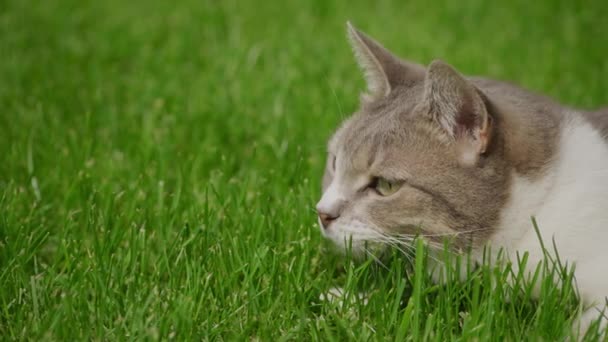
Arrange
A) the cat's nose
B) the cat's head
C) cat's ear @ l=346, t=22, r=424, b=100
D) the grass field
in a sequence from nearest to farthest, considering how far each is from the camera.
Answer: the grass field < the cat's head < the cat's nose < cat's ear @ l=346, t=22, r=424, b=100

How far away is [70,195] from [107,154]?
1.74 feet

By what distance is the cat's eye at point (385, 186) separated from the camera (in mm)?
2354

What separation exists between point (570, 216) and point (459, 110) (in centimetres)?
48

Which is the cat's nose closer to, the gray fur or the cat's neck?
the gray fur

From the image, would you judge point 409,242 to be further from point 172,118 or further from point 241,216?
point 172,118

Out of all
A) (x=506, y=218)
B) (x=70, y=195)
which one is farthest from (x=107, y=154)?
(x=506, y=218)

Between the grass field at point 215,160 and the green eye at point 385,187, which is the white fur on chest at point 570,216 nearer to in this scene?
the grass field at point 215,160

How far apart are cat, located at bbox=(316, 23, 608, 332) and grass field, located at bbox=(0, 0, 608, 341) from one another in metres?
0.14

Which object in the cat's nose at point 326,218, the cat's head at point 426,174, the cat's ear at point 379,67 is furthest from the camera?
the cat's ear at point 379,67

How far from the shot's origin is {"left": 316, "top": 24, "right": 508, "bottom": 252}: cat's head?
227cm

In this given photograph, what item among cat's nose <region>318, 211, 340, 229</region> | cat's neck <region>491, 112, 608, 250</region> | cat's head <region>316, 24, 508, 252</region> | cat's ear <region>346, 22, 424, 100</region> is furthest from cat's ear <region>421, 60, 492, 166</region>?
cat's nose <region>318, 211, 340, 229</region>

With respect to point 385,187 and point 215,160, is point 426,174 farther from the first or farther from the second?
point 215,160

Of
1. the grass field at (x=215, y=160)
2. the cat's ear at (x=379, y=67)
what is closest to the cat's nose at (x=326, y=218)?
the grass field at (x=215, y=160)

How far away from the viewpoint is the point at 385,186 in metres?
2.37
